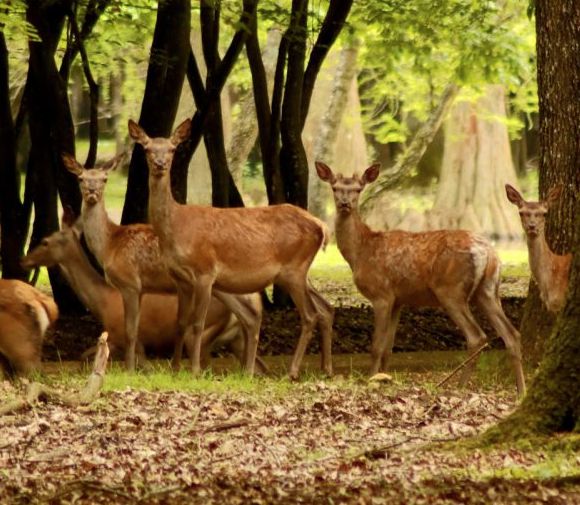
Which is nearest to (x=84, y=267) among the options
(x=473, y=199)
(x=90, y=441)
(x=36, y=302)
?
(x=36, y=302)

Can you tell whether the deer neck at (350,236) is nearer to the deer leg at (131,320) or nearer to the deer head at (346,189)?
the deer head at (346,189)

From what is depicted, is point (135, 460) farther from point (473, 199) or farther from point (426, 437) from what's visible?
point (473, 199)

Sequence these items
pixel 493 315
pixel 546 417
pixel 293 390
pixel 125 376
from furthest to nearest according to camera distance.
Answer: pixel 493 315 < pixel 125 376 < pixel 293 390 < pixel 546 417

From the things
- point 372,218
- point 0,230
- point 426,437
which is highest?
Answer: point 426,437

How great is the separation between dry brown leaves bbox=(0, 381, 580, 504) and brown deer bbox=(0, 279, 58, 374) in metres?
0.93

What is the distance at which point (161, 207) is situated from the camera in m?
14.3

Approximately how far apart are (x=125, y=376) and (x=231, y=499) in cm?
537

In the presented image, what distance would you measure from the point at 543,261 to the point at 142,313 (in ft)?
14.0

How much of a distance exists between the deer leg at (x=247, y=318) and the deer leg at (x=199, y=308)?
1.64 feet

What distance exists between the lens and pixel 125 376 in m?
12.8

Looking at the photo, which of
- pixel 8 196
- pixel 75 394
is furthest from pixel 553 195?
pixel 8 196

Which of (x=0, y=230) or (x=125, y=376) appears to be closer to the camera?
(x=125, y=376)

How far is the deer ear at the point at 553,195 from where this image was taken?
12.7 meters

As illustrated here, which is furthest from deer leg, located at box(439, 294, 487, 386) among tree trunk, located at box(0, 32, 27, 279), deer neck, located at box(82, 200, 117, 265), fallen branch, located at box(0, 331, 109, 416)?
tree trunk, located at box(0, 32, 27, 279)
